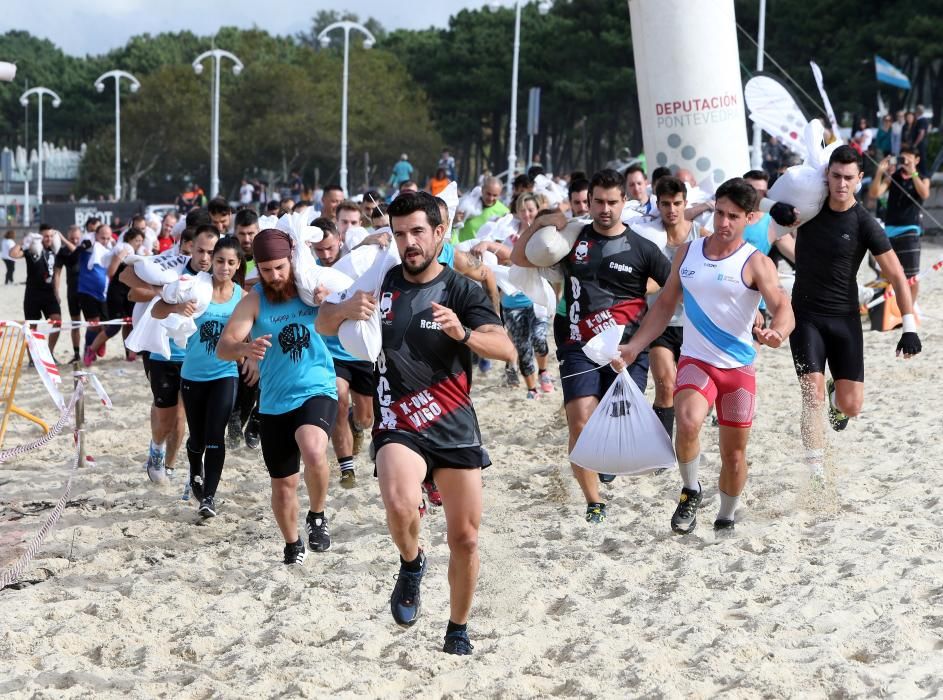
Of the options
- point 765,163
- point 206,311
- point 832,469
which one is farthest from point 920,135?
point 206,311

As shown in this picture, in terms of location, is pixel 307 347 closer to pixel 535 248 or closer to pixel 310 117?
pixel 535 248

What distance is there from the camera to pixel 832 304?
737 centimetres

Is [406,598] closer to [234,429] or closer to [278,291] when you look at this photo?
[278,291]

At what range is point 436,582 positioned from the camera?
20.5 feet

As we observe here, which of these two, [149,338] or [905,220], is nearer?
[149,338]

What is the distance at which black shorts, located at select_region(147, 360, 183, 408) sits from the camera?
320 inches

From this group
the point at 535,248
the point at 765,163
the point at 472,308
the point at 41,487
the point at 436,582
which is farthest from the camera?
the point at 765,163

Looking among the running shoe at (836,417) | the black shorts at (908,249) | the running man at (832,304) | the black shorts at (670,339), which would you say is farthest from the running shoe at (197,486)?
the black shorts at (908,249)

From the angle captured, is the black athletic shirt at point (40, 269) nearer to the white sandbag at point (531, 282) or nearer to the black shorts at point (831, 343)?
the white sandbag at point (531, 282)

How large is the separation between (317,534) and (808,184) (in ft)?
11.2

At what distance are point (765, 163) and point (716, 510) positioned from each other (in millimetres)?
21659

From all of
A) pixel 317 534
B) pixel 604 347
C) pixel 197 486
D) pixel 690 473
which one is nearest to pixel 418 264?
pixel 604 347

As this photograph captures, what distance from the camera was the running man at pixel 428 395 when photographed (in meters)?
4.93

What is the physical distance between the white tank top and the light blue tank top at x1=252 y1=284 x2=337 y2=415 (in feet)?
6.44
